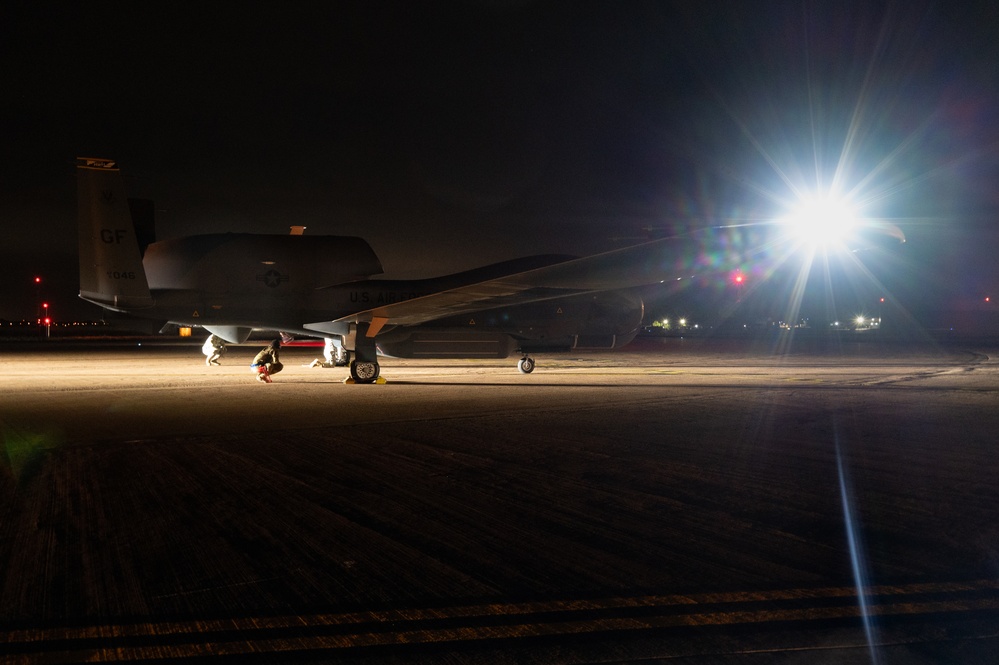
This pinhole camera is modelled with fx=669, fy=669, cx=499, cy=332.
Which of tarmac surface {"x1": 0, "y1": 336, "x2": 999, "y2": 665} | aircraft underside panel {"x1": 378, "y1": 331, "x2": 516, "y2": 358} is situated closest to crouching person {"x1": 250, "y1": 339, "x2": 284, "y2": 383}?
aircraft underside panel {"x1": 378, "y1": 331, "x2": 516, "y2": 358}

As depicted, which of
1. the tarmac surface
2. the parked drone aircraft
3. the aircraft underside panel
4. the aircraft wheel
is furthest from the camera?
the aircraft underside panel

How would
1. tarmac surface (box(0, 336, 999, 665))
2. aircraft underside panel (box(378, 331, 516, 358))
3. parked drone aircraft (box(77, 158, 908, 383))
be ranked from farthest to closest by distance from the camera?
aircraft underside panel (box(378, 331, 516, 358)) → parked drone aircraft (box(77, 158, 908, 383)) → tarmac surface (box(0, 336, 999, 665))

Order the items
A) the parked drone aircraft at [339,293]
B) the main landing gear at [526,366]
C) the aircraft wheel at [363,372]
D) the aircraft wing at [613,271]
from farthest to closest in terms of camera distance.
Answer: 1. the main landing gear at [526,366]
2. the aircraft wheel at [363,372]
3. the parked drone aircraft at [339,293]
4. the aircraft wing at [613,271]

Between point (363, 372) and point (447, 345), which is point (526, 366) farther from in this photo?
point (363, 372)

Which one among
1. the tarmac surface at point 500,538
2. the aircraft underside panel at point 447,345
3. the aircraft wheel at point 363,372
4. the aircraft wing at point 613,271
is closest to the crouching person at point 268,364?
the aircraft wheel at point 363,372

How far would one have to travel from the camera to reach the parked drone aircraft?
55.4 ft

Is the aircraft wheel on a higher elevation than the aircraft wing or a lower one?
lower

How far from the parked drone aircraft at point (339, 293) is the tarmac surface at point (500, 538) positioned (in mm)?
6604

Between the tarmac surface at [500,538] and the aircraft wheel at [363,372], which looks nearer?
the tarmac surface at [500,538]

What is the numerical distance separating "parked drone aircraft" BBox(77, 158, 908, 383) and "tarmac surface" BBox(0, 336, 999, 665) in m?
6.60

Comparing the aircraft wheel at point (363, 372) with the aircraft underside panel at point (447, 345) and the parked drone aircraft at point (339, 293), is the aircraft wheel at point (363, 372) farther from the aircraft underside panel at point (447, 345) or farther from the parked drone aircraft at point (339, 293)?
the aircraft underside panel at point (447, 345)

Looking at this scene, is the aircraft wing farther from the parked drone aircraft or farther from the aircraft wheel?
the aircraft wheel

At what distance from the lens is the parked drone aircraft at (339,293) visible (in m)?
16.9

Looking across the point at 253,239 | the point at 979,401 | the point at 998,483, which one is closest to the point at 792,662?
the point at 998,483
